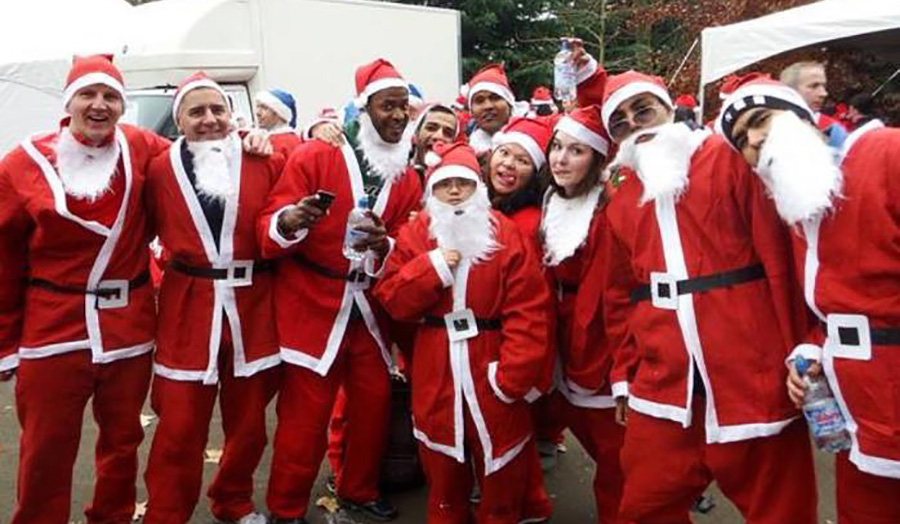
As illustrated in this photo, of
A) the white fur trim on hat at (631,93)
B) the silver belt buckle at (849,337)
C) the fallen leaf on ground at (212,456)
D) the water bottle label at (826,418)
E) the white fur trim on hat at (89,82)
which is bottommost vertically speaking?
the fallen leaf on ground at (212,456)

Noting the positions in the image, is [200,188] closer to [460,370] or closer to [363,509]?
[460,370]

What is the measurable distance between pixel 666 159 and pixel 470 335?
1167mm

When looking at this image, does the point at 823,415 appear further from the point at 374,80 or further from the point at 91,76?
the point at 91,76

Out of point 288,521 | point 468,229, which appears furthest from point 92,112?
point 288,521

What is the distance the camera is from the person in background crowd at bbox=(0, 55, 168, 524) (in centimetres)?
347

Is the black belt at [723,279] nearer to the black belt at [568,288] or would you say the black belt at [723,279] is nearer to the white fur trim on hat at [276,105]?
the black belt at [568,288]

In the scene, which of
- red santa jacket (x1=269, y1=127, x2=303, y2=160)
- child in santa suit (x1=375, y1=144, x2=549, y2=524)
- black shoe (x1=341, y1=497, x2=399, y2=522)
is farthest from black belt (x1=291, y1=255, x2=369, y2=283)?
black shoe (x1=341, y1=497, x2=399, y2=522)

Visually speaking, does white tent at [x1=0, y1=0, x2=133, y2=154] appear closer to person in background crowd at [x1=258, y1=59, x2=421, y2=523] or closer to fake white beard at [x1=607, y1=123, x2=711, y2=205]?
person in background crowd at [x1=258, y1=59, x2=421, y2=523]

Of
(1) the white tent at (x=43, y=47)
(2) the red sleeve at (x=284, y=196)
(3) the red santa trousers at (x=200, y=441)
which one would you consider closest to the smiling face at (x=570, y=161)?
(2) the red sleeve at (x=284, y=196)

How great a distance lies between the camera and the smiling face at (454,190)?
11.9 ft

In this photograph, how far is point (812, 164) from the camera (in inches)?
94.7

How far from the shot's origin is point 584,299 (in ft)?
11.8

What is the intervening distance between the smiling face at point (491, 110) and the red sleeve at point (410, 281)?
6.89ft

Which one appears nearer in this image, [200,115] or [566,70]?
[200,115]
